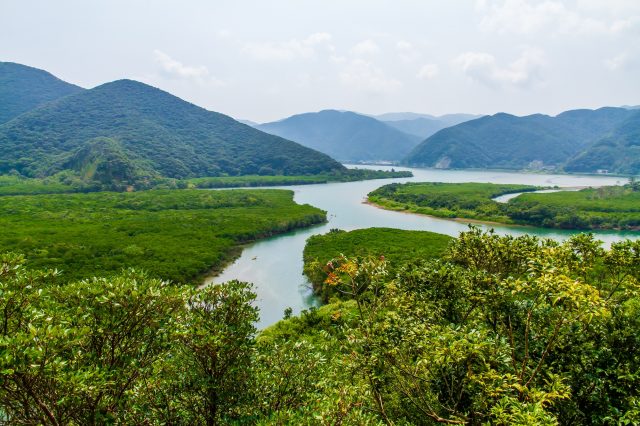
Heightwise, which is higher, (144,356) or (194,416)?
(144,356)

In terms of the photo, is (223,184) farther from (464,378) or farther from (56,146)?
(464,378)

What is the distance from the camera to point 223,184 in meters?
141

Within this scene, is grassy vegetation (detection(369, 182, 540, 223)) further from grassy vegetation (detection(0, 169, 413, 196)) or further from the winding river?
grassy vegetation (detection(0, 169, 413, 196))

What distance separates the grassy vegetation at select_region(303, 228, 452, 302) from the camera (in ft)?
126

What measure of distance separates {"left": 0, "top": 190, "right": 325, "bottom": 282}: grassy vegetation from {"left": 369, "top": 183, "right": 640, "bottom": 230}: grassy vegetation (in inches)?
1256

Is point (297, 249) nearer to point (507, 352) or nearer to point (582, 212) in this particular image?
point (507, 352)

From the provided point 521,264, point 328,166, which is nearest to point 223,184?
point 328,166

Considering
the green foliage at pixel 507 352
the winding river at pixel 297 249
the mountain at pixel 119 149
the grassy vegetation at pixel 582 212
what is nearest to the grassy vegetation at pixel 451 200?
the winding river at pixel 297 249

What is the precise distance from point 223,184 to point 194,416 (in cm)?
13830

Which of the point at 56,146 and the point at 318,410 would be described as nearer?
the point at 318,410

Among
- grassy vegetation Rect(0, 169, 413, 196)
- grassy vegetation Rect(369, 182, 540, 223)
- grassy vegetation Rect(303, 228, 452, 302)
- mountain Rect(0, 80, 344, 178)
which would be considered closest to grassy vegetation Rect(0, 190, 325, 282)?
grassy vegetation Rect(303, 228, 452, 302)

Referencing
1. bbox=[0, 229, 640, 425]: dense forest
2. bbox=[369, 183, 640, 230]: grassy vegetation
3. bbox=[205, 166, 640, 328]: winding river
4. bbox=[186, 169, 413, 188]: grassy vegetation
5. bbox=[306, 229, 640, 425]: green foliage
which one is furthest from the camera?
bbox=[186, 169, 413, 188]: grassy vegetation

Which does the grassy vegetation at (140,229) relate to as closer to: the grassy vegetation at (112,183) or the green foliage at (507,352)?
the grassy vegetation at (112,183)

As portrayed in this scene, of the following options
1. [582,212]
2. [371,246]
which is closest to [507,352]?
[371,246]
